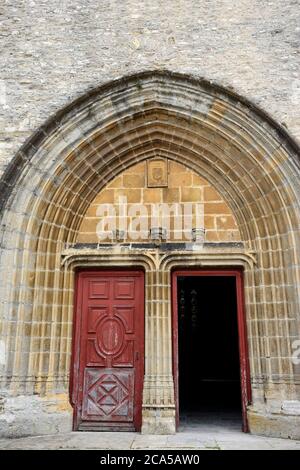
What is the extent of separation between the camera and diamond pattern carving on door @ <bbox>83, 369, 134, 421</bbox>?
4805 mm

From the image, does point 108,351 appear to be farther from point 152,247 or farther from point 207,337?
point 207,337

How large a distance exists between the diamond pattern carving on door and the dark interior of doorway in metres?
4.87

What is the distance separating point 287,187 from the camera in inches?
184

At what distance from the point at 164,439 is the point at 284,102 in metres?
4.06

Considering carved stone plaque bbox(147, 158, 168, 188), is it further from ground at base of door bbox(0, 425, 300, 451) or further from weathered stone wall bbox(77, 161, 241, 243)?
ground at base of door bbox(0, 425, 300, 451)

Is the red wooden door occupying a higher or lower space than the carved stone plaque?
lower

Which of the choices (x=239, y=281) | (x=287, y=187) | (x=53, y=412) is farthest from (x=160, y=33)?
(x=53, y=412)

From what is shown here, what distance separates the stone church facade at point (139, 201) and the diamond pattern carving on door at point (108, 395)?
0.02 meters

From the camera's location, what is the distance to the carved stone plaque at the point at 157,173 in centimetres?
528

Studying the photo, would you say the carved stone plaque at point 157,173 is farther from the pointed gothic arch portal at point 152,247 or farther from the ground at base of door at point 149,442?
the ground at base of door at point 149,442

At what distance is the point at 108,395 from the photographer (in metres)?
4.88

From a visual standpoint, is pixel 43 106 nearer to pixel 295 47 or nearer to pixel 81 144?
pixel 81 144

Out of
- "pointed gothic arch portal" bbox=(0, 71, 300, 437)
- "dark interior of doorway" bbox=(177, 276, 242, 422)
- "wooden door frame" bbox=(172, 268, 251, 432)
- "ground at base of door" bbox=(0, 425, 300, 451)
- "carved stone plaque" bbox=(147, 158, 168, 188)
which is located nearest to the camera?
"ground at base of door" bbox=(0, 425, 300, 451)

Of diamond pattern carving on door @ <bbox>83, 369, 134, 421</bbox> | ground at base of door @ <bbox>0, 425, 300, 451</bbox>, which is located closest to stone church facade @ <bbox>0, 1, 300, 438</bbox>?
diamond pattern carving on door @ <bbox>83, 369, 134, 421</bbox>
